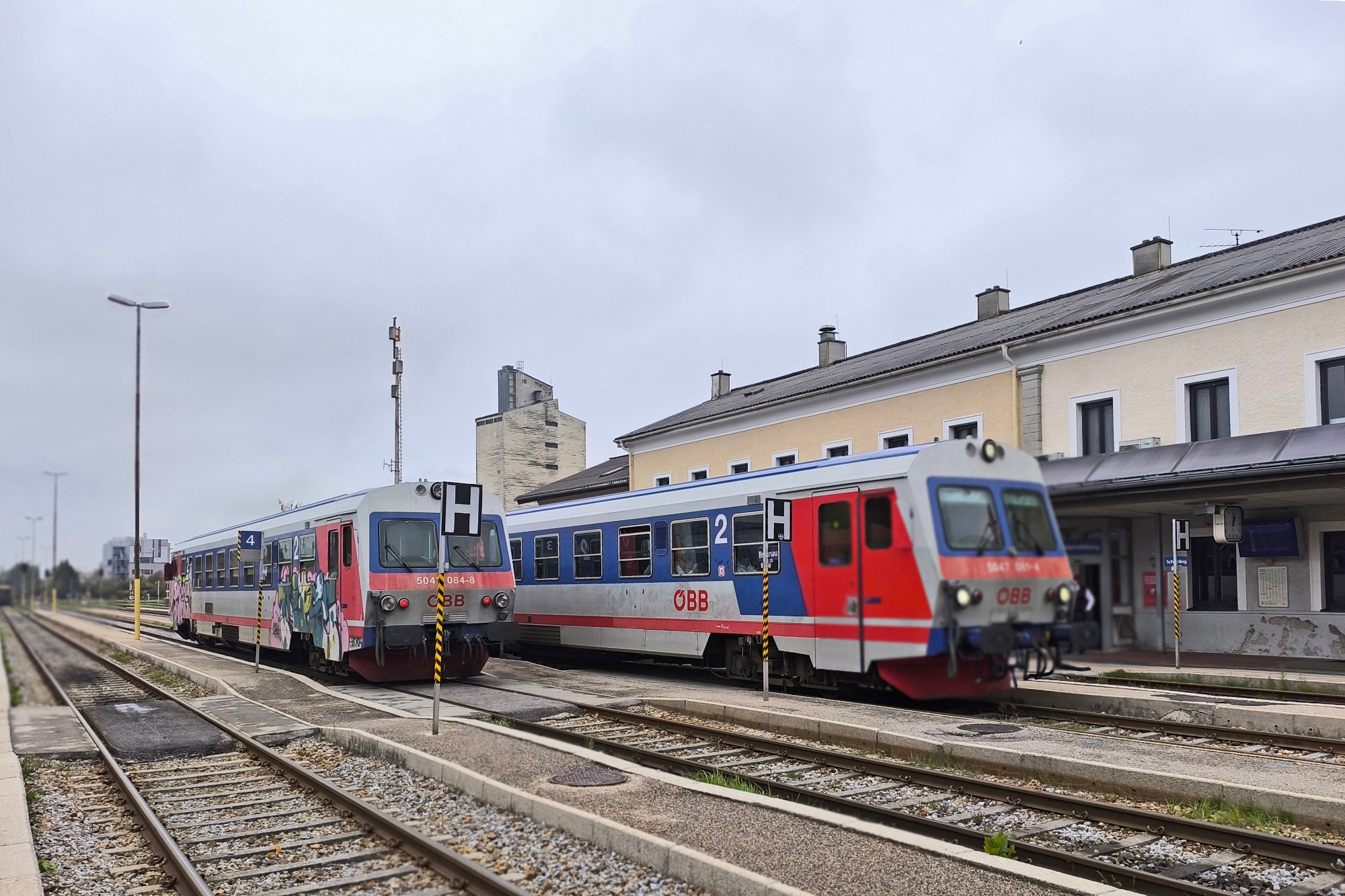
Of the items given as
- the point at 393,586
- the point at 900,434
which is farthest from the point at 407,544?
the point at 900,434

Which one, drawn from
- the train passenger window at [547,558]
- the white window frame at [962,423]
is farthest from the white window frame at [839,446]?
the train passenger window at [547,558]

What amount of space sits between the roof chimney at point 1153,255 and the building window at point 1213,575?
8.21 m

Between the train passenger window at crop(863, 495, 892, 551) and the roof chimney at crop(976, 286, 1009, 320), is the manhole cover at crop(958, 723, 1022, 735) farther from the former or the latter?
the roof chimney at crop(976, 286, 1009, 320)

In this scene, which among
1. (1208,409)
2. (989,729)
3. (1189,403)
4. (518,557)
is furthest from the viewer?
(518,557)

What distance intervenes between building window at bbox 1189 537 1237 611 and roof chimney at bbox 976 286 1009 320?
1075 cm

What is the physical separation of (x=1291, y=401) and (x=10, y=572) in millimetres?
200429

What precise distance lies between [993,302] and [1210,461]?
12.1m

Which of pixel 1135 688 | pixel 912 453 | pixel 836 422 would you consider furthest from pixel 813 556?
pixel 836 422

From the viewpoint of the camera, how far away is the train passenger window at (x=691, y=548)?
1591cm

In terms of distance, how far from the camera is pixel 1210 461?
745 inches

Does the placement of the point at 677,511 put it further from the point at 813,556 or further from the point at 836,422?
the point at 836,422

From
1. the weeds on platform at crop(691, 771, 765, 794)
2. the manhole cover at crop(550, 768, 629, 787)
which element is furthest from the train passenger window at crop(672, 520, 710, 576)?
the manhole cover at crop(550, 768, 629, 787)

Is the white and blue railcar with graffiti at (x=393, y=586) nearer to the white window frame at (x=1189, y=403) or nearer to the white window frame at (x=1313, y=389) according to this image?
the white window frame at (x=1189, y=403)

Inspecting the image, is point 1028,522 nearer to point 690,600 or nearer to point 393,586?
point 690,600
